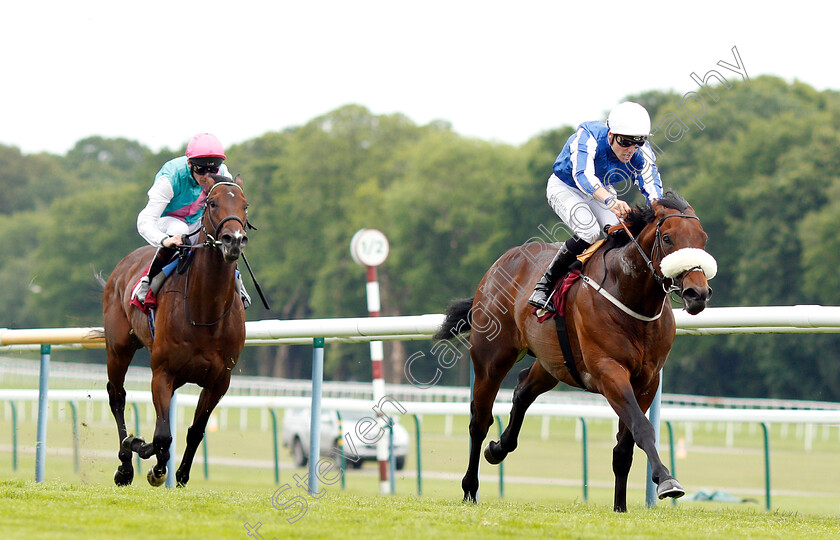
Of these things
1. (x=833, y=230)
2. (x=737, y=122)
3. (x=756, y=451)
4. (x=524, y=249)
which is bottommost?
(x=756, y=451)

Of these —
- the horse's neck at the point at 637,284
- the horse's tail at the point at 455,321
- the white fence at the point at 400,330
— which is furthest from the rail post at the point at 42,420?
the horse's neck at the point at 637,284

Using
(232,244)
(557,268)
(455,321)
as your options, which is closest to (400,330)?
(455,321)

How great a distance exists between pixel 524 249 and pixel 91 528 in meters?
3.35

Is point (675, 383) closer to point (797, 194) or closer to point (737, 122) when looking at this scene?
point (797, 194)

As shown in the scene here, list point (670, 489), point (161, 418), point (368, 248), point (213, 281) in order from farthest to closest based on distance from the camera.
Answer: point (368, 248)
point (213, 281)
point (161, 418)
point (670, 489)

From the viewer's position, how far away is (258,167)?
5534 centimetres

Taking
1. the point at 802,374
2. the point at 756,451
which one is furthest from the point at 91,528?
the point at 802,374

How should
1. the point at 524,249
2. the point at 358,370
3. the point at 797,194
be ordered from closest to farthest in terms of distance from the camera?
1. the point at 524,249
2. the point at 797,194
3. the point at 358,370

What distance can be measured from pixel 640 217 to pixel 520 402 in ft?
4.73

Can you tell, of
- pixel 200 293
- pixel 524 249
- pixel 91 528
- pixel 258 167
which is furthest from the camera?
pixel 258 167

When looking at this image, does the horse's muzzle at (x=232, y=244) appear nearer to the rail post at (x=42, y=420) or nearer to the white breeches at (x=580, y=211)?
the white breeches at (x=580, y=211)

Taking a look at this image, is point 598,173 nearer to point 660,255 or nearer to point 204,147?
point 660,255

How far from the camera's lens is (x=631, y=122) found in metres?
5.90

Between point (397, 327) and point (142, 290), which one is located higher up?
point (142, 290)
